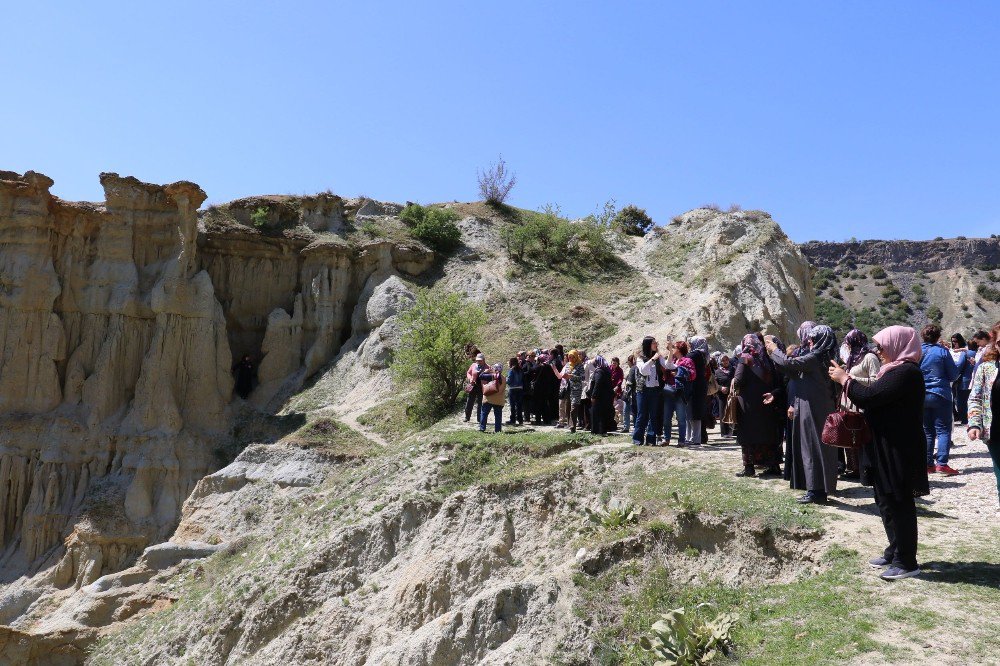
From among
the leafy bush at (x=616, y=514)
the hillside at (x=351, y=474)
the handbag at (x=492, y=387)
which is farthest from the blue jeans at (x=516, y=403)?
the leafy bush at (x=616, y=514)

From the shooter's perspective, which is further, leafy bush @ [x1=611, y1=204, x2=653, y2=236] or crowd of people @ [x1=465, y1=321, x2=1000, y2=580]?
leafy bush @ [x1=611, y1=204, x2=653, y2=236]

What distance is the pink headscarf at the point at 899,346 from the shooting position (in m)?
7.28

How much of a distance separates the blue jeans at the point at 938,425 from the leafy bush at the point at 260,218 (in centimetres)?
2801

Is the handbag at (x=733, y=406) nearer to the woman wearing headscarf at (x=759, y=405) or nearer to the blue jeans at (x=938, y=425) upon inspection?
the woman wearing headscarf at (x=759, y=405)

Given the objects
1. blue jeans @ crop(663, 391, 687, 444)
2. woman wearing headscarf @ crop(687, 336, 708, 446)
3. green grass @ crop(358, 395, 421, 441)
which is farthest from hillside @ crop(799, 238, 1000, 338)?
blue jeans @ crop(663, 391, 687, 444)

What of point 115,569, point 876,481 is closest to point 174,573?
point 115,569

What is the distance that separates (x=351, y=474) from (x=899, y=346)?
13070 mm

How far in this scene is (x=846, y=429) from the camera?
Result: 8164 mm

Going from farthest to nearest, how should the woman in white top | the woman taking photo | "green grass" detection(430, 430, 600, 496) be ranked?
"green grass" detection(430, 430, 600, 496) < the woman in white top < the woman taking photo

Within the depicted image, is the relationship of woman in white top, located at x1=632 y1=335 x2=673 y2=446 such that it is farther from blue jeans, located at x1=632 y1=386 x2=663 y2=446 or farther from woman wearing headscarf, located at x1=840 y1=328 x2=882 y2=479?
woman wearing headscarf, located at x1=840 y1=328 x2=882 y2=479

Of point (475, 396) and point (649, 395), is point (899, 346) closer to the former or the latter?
point (649, 395)

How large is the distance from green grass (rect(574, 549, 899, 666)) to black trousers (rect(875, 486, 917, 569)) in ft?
1.36

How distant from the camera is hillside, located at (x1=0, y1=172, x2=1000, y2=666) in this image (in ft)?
30.3

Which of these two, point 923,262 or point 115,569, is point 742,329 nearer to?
point 115,569
